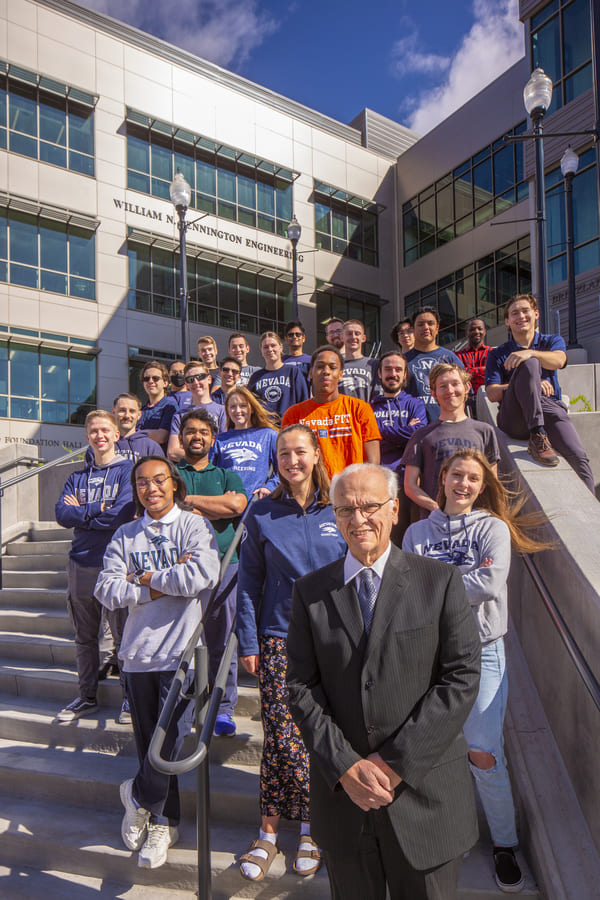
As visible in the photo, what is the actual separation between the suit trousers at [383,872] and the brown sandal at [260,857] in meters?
1.09

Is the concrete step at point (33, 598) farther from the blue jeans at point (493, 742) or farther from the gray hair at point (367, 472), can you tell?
the gray hair at point (367, 472)

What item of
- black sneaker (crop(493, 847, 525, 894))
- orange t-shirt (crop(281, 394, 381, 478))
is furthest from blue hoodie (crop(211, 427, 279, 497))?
black sneaker (crop(493, 847, 525, 894))

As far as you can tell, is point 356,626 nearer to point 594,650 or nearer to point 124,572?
point 594,650

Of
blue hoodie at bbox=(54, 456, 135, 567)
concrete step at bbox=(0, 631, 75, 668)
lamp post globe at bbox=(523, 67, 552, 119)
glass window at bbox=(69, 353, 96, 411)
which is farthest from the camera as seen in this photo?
glass window at bbox=(69, 353, 96, 411)

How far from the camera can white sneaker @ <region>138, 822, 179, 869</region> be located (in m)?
3.29

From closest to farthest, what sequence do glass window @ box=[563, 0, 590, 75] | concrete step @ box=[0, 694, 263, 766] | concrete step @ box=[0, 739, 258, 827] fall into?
concrete step @ box=[0, 739, 258, 827], concrete step @ box=[0, 694, 263, 766], glass window @ box=[563, 0, 590, 75]

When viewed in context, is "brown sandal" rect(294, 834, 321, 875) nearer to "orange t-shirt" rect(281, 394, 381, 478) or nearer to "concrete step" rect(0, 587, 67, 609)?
"orange t-shirt" rect(281, 394, 381, 478)

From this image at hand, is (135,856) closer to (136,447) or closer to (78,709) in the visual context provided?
(78,709)

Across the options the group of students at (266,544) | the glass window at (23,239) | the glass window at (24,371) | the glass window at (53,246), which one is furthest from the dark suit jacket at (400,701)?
the glass window at (53,246)

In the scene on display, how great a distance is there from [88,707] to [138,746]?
4.14ft

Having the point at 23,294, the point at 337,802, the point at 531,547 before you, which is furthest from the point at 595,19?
the point at 23,294

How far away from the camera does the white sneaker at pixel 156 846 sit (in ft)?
10.8

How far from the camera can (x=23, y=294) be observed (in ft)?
68.3

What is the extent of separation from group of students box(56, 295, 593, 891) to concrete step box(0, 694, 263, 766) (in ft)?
0.39
